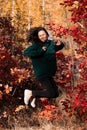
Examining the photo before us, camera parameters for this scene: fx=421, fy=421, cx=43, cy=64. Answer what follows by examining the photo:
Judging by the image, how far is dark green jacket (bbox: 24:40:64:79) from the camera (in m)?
6.58

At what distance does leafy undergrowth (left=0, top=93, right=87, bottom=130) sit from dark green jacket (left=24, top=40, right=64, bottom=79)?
395 centimetres

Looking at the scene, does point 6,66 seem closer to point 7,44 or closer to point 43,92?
point 7,44

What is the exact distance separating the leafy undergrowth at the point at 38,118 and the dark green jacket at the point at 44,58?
3.95 m

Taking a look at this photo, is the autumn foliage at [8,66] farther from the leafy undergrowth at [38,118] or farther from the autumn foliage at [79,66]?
the autumn foliage at [79,66]

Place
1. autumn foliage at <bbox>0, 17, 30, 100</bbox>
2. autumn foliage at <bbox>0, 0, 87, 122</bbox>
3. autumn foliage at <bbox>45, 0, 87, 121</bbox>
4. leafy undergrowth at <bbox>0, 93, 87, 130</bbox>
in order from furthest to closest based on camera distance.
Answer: autumn foliage at <bbox>0, 17, 30, 100</bbox>
leafy undergrowth at <bbox>0, 93, 87, 130</bbox>
autumn foliage at <bbox>0, 0, 87, 122</bbox>
autumn foliage at <bbox>45, 0, 87, 121</bbox>

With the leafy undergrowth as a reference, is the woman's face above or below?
above

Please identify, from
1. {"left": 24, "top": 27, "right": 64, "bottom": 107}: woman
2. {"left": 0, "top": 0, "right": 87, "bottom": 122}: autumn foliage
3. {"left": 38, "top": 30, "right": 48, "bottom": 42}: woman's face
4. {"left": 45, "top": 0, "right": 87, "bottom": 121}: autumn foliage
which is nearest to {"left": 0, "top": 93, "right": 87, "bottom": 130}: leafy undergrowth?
{"left": 0, "top": 0, "right": 87, "bottom": 122}: autumn foliage

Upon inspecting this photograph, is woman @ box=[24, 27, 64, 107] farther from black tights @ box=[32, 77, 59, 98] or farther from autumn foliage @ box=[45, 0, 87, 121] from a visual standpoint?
autumn foliage @ box=[45, 0, 87, 121]

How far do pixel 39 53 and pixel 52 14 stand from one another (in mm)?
15074

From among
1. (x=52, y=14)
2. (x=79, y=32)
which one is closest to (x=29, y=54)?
(x=79, y=32)

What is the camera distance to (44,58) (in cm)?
661

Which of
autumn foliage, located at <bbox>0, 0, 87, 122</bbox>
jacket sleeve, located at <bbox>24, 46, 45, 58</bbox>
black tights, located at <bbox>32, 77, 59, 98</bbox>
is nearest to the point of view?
jacket sleeve, located at <bbox>24, 46, 45, 58</bbox>

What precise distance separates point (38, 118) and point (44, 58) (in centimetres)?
507

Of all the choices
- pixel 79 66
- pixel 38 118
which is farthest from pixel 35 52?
pixel 38 118
